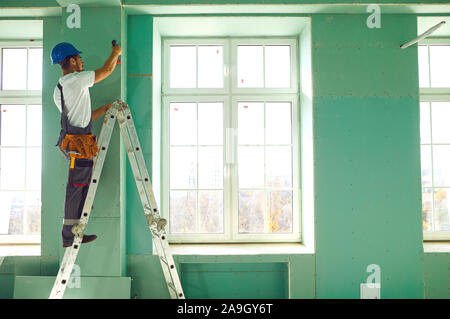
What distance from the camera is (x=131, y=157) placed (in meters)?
2.38

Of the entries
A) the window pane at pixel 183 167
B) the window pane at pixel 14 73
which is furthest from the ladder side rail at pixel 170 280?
the window pane at pixel 14 73

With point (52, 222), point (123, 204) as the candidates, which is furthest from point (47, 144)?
point (123, 204)

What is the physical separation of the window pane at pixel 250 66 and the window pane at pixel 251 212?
3.70 ft

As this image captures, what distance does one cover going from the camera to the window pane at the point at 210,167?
3184mm

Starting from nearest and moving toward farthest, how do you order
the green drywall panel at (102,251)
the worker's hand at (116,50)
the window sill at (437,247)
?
the worker's hand at (116,50) < the green drywall panel at (102,251) < the window sill at (437,247)

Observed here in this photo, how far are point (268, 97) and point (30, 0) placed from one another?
2.30 m

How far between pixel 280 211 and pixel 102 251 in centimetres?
169

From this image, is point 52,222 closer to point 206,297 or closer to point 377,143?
point 206,297

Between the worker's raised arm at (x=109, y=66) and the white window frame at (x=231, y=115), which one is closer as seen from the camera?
the worker's raised arm at (x=109, y=66)

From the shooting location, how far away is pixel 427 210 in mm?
3281

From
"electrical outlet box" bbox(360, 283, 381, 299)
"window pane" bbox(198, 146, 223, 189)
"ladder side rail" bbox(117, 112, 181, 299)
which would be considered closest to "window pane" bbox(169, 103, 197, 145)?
"window pane" bbox(198, 146, 223, 189)

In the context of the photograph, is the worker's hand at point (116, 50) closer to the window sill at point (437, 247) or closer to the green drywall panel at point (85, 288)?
the green drywall panel at point (85, 288)

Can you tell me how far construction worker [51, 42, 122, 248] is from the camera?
2.28 metres

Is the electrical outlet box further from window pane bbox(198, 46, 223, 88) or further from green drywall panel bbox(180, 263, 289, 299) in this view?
window pane bbox(198, 46, 223, 88)
